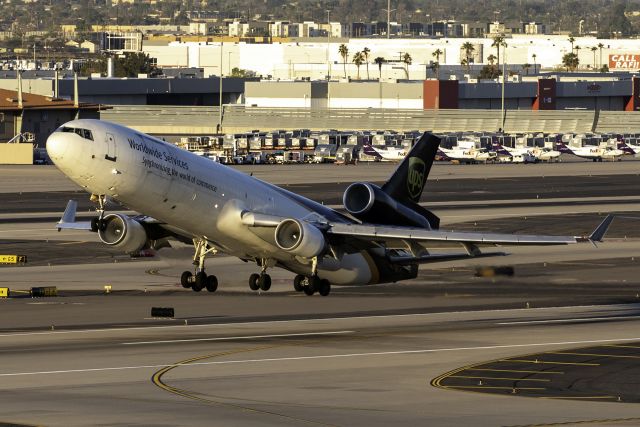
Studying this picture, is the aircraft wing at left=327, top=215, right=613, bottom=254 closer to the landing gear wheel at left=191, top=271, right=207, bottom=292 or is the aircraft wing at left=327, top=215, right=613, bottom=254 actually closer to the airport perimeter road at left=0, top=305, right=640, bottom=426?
the airport perimeter road at left=0, top=305, right=640, bottom=426

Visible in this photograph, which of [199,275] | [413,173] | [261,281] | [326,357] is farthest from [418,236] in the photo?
[199,275]

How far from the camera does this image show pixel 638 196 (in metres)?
167

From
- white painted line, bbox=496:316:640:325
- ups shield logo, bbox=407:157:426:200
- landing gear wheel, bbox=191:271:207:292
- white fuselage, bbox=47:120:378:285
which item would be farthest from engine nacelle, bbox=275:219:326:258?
white painted line, bbox=496:316:640:325

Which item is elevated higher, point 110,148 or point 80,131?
point 80,131

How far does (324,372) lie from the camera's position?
64.6 meters

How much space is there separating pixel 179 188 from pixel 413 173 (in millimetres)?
18833

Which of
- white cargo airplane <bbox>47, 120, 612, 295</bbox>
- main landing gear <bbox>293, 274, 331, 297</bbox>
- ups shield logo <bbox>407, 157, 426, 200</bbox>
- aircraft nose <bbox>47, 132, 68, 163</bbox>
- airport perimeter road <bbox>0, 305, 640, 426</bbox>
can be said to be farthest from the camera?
ups shield logo <bbox>407, 157, 426, 200</bbox>

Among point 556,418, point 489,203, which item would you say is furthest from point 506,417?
point 489,203

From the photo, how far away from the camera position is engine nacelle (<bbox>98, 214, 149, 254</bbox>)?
7206 cm

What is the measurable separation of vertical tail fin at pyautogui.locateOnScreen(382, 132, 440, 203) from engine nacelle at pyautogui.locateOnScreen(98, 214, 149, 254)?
17.0m

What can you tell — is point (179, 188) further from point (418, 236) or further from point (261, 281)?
point (418, 236)

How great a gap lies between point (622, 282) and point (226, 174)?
38.1 metres

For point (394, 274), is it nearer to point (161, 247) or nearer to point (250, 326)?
point (250, 326)

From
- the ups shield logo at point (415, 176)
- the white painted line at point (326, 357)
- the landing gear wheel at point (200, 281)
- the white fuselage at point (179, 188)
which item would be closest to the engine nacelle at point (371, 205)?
the white fuselage at point (179, 188)
